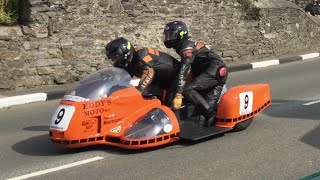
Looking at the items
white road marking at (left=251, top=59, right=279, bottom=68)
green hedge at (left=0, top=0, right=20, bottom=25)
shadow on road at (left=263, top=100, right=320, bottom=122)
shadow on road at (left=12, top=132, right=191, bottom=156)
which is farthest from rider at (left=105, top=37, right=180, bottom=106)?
white road marking at (left=251, top=59, right=279, bottom=68)

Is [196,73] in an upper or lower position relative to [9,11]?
lower

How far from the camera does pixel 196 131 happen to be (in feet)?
22.2

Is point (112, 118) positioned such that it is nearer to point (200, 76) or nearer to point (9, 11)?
point (200, 76)

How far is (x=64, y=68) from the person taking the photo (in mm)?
12258

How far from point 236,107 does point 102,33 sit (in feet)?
21.6

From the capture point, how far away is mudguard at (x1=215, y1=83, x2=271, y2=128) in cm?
698

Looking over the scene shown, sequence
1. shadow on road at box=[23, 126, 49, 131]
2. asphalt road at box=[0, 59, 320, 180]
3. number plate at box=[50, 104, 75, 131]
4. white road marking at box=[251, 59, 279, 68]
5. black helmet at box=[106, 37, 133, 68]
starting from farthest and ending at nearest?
white road marking at box=[251, 59, 279, 68], shadow on road at box=[23, 126, 49, 131], black helmet at box=[106, 37, 133, 68], number plate at box=[50, 104, 75, 131], asphalt road at box=[0, 59, 320, 180]

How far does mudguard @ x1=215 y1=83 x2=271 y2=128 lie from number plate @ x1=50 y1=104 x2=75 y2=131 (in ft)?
6.66

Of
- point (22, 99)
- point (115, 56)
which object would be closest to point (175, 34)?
point (115, 56)

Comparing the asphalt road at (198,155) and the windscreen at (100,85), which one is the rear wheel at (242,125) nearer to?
the asphalt road at (198,155)

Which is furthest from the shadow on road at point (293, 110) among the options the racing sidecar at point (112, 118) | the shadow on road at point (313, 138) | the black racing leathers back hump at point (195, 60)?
the racing sidecar at point (112, 118)

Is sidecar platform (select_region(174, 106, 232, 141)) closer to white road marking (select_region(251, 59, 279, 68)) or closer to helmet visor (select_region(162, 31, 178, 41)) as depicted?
helmet visor (select_region(162, 31, 178, 41))

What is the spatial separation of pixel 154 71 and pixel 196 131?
0.92 meters

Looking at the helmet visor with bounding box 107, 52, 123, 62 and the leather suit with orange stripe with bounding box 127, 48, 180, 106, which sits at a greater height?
the helmet visor with bounding box 107, 52, 123, 62
